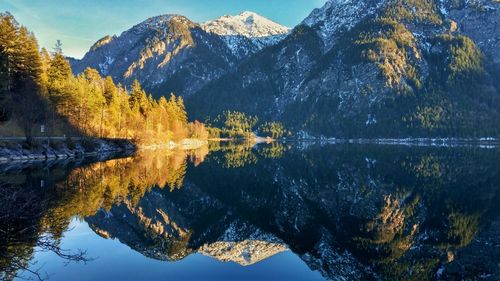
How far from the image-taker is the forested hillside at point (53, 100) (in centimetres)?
7112

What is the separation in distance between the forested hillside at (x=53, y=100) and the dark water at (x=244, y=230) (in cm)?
3377

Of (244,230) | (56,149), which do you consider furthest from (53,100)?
(244,230)

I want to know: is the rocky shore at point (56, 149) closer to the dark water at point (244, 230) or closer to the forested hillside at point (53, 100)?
the forested hillside at point (53, 100)

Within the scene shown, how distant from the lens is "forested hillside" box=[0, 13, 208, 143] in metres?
71.1

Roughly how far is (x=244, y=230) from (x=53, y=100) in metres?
70.2

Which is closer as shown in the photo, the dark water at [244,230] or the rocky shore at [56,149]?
the dark water at [244,230]

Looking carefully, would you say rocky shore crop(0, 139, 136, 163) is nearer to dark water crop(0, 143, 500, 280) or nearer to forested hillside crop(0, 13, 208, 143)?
forested hillside crop(0, 13, 208, 143)

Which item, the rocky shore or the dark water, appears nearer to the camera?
the dark water

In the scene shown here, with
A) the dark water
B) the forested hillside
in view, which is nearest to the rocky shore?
the forested hillside

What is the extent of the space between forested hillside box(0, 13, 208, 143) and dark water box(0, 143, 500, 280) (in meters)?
33.8

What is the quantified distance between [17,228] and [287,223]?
57.8 ft

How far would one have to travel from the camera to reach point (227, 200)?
3912cm

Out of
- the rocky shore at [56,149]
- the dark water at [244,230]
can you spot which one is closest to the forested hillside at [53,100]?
the rocky shore at [56,149]

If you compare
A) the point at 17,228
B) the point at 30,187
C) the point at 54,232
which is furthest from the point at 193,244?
the point at 30,187
